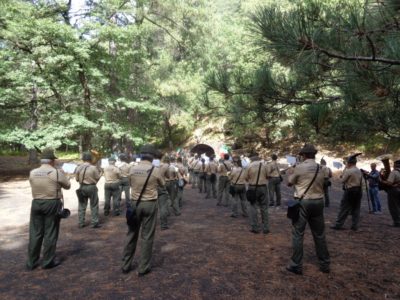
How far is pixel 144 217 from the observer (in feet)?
17.6

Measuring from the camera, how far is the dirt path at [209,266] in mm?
4645

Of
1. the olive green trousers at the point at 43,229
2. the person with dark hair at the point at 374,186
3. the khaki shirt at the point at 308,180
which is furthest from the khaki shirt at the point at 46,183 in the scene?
the person with dark hair at the point at 374,186

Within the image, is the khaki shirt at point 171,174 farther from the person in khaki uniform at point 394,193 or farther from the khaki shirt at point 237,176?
the person in khaki uniform at point 394,193

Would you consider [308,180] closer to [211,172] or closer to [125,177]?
[125,177]

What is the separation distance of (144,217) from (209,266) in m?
1.55

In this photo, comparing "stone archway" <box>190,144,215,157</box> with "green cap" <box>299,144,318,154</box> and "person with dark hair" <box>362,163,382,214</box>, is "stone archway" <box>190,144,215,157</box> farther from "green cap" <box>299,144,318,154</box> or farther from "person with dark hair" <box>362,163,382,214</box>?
"green cap" <box>299,144,318,154</box>

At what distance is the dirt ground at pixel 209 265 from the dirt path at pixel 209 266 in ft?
0.05

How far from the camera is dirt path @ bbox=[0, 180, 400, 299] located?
464 centimetres

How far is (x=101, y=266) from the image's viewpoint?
5.73m

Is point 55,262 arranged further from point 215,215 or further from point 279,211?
point 279,211

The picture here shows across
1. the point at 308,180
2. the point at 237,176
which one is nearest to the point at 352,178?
the point at 237,176

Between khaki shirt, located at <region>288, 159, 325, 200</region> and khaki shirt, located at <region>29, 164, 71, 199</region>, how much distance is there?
4445 mm

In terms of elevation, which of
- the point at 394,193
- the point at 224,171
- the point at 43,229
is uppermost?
the point at 224,171

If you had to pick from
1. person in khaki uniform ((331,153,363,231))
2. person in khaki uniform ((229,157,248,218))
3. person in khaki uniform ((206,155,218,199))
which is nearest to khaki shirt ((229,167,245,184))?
person in khaki uniform ((229,157,248,218))
